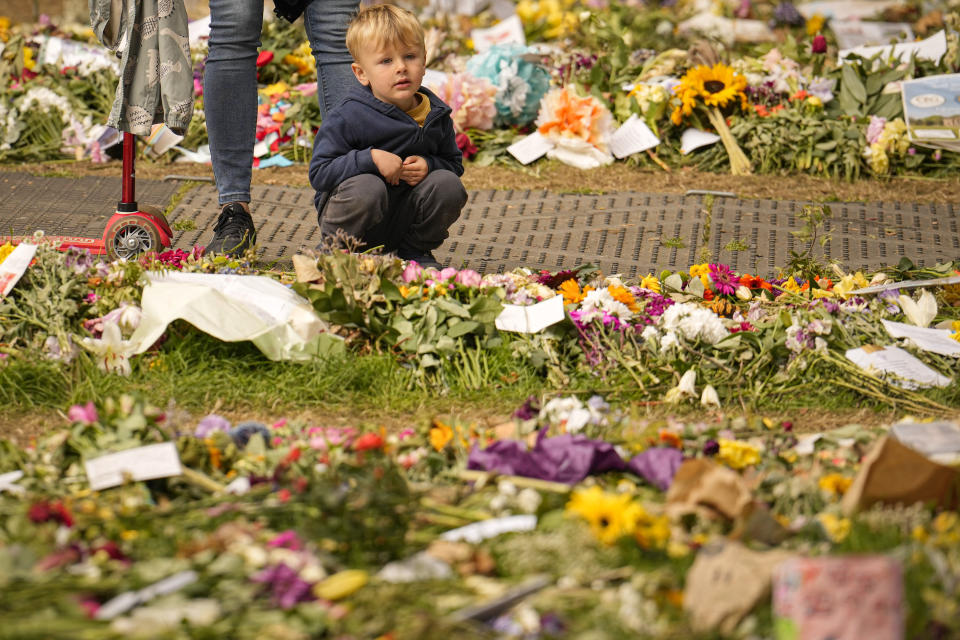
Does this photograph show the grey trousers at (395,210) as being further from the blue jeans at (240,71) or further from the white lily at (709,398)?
the white lily at (709,398)

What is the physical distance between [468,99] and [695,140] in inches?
42.3

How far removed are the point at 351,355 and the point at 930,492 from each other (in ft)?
4.93

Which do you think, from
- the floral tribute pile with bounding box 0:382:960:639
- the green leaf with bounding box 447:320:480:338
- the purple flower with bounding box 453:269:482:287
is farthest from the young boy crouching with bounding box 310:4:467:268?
the floral tribute pile with bounding box 0:382:960:639

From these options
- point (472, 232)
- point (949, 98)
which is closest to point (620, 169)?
point (472, 232)

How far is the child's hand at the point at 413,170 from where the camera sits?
3.44 metres

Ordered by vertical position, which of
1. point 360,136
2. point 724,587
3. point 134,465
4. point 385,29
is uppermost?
point 385,29

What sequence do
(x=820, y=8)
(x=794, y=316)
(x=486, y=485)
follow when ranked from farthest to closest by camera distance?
(x=820, y=8)
(x=794, y=316)
(x=486, y=485)

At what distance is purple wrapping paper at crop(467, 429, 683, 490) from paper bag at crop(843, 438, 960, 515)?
1.16ft

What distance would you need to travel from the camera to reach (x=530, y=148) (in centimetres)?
528

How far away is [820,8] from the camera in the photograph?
8547 millimetres

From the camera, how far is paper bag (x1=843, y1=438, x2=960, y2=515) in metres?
1.97

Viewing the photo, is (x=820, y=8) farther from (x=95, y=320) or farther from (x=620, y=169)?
(x=95, y=320)

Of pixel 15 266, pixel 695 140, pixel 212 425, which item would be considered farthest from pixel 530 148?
pixel 212 425

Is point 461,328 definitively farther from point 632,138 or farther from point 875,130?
point 875,130
